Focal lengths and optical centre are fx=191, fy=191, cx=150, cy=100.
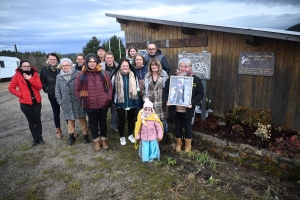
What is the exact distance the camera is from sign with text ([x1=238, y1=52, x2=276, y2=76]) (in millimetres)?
4364

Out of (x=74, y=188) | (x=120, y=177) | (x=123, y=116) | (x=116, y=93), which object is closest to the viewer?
(x=74, y=188)

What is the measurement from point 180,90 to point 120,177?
205 centimetres

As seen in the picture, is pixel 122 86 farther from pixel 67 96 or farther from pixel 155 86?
pixel 67 96

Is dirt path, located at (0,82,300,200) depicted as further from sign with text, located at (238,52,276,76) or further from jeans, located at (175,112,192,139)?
sign with text, located at (238,52,276,76)

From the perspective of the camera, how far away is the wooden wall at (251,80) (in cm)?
417

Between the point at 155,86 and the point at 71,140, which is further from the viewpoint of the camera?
the point at 71,140

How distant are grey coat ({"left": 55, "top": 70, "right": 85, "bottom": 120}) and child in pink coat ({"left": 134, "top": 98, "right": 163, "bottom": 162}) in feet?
5.65

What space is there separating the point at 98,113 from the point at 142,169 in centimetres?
163

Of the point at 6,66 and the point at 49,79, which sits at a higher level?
the point at 6,66

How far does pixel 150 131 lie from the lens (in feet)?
12.4

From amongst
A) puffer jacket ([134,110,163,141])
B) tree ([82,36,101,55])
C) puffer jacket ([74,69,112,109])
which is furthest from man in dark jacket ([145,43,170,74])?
tree ([82,36,101,55])

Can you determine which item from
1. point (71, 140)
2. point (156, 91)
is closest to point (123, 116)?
point (156, 91)

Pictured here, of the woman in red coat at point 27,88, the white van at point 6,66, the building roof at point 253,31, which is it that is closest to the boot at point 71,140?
the woman in red coat at point 27,88

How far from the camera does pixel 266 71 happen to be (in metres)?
4.47
